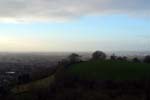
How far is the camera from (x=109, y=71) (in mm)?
23578

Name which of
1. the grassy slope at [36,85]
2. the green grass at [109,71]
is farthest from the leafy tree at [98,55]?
the grassy slope at [36,85]

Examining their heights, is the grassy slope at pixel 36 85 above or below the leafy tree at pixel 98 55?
below

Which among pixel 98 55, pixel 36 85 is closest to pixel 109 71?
pixel 36 85

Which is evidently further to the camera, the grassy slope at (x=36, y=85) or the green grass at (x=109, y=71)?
the green grass at (x=109, y=71)

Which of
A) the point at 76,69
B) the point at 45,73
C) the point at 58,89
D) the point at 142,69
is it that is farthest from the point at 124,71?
the point at 58,89

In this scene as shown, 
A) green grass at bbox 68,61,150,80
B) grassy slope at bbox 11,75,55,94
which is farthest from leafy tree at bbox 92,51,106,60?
grassy slope at bbox 11,75,55,94

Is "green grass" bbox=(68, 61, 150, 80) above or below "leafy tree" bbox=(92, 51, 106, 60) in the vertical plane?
below

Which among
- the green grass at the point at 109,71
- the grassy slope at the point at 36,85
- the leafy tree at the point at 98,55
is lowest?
the grassy slope at the point at 36,85

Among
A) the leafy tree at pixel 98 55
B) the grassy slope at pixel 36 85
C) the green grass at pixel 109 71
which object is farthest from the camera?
the leafy tree at pixel 98 55

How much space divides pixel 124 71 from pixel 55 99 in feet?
31.3

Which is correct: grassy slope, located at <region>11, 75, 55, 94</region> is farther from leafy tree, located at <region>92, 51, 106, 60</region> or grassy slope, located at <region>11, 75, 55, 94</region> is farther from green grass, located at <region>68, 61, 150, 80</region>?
leafy tree, located at <region>92, 51, 106, 60</region>

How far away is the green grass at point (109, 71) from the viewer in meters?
21.0

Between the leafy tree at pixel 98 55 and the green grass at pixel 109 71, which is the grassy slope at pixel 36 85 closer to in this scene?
the green grass at pixel 109 71

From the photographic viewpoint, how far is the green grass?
21.0m
